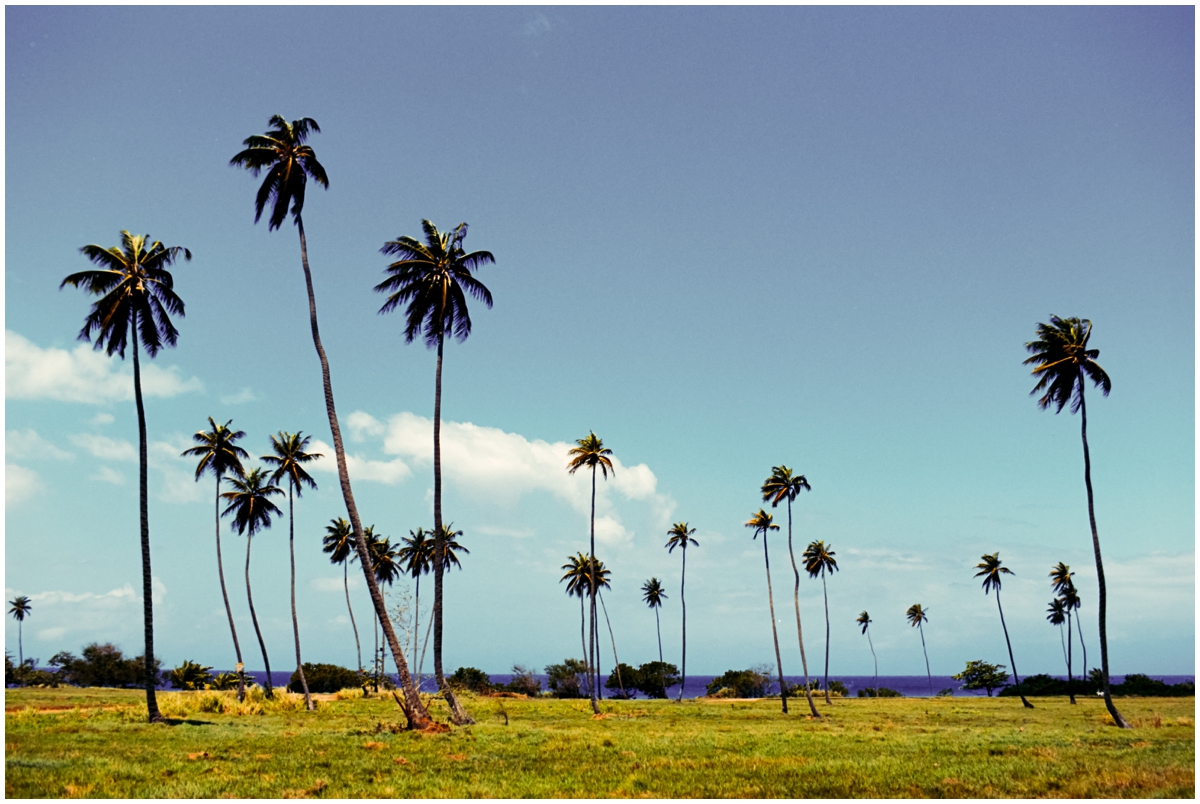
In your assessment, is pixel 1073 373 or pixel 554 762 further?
pixel 1073 373

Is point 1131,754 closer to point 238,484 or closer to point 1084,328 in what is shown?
point 1084,328

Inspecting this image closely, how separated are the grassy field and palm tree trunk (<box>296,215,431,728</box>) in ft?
3.43

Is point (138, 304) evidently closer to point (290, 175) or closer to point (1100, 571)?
point (290, 175)

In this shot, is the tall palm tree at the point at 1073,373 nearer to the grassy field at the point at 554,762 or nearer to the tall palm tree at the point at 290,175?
the grassy field at the point at 554,762

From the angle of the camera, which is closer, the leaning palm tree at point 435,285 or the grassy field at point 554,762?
the grassy field at point 554,762

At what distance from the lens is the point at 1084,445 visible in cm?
3931

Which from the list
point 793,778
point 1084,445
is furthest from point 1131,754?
point 1084,445

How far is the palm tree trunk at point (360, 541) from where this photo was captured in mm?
29188

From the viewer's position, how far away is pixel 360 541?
29.3m

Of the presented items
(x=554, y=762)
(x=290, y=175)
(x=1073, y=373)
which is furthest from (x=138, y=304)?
(x=1073, y=373)

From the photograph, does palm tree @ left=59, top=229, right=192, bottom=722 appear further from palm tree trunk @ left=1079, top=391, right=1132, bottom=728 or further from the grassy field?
palm tree trunk @ left=1079, top=391, right=1132, bottom=728

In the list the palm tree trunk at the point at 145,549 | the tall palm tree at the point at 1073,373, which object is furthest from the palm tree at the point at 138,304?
the tall palm tree at the point at 1073,373

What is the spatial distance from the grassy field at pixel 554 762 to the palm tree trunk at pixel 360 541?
1.04 meters

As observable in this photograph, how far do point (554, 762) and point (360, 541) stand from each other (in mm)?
12364
